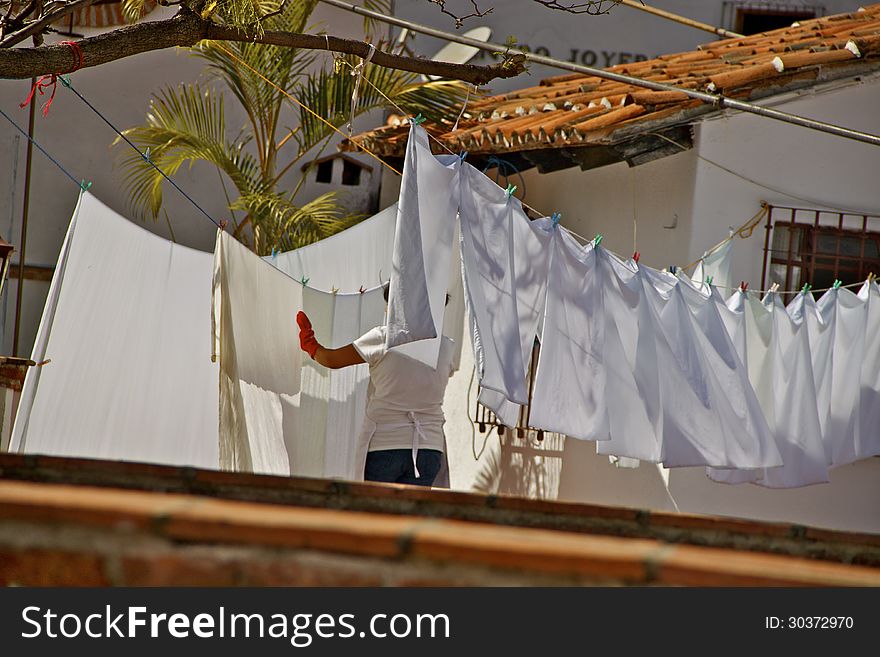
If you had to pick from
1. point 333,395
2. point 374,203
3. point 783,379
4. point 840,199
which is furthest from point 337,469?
point 374,203

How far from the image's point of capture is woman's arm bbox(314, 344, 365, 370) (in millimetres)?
5375

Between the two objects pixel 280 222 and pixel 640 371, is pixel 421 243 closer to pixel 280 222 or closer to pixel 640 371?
pixel 640 371

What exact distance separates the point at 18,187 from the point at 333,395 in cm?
535

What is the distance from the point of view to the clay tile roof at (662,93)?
6211 mm

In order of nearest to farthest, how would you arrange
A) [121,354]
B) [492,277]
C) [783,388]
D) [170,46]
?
[170,46], [492,277], [121,354], [783,388]

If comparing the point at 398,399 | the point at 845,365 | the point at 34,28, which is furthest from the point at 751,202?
the point at 34,28

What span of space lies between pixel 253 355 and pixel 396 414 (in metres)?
0.67

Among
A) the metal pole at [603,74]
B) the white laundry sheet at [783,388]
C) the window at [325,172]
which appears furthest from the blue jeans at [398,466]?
the window at [325,172]

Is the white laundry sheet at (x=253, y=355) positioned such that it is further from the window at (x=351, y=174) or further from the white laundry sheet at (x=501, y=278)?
the window at (x=351, y=174)

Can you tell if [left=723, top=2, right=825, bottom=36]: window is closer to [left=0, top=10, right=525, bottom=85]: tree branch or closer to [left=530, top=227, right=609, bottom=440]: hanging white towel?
[left=530, top=227, right=609, bottom=440]: hanging white towel

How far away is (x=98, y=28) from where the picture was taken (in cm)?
1048

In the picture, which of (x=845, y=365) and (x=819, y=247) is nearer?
(x=845, y=365)

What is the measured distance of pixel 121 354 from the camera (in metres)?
5.44

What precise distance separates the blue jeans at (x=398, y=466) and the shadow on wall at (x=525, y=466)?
1.91 meters
